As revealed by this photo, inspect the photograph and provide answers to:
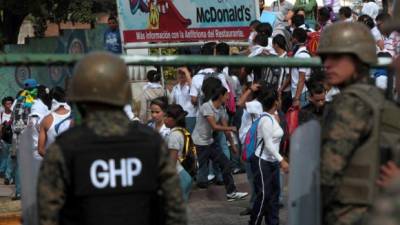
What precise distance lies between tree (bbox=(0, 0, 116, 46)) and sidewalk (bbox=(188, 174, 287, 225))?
17633 mm

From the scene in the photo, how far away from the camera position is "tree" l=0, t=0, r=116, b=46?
27.4m

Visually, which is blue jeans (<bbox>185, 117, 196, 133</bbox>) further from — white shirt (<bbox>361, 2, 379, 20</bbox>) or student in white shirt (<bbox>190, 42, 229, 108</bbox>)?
white shirt (<bbox>361, 2, 379, 20</bbox>)

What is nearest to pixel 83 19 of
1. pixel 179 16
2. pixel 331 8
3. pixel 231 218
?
pixel 331 8

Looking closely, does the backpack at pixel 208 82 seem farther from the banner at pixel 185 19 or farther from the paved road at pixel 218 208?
the banner at pixel 185 19

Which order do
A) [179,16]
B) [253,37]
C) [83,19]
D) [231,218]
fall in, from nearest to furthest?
[231,218] → [253,37] → [179,16] → [83,19]

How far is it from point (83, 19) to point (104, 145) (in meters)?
27.0

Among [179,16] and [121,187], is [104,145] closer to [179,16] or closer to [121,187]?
[121,187]

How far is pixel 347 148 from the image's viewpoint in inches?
172

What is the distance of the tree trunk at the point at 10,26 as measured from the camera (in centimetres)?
2934

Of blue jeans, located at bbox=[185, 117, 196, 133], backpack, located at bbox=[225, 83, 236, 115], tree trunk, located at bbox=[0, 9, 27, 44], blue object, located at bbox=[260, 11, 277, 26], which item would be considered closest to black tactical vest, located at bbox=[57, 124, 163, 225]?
blue jeans, located at bbox=[185, 117, 196, 133]

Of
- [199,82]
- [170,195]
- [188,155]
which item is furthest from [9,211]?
[170,195]

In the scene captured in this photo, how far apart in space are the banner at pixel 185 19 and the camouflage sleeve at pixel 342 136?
11.1 metres

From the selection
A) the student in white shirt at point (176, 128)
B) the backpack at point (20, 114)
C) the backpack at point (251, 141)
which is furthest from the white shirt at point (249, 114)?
the backpack at point (20, 114)

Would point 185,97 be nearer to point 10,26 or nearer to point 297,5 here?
point 297,5
